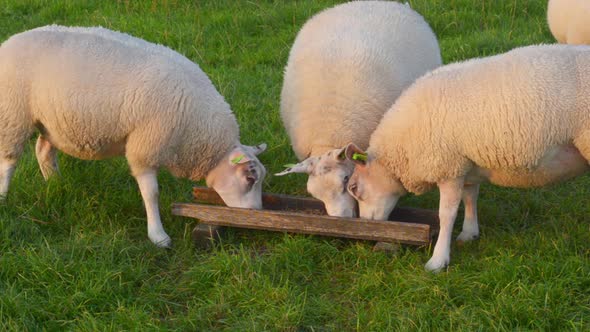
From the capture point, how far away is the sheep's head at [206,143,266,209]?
195 inches

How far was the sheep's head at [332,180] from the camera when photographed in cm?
487

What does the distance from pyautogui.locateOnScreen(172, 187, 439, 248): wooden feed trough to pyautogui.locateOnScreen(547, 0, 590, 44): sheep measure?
2.74 metres

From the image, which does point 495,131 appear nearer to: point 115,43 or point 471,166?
point 471,166

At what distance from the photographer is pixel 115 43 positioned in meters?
4.84

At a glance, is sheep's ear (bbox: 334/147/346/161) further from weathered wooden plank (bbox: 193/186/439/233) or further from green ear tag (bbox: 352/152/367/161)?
weathered wooden plank (bbox: 193/186/439/233)

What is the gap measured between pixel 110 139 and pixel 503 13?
5.43 metres

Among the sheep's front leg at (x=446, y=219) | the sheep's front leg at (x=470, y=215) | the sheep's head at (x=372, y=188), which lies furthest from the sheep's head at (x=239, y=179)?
the sheep's front leg at (x=470, y=215)

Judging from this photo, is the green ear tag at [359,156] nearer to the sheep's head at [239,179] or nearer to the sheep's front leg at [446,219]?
the sheep's front leg at [446,219]

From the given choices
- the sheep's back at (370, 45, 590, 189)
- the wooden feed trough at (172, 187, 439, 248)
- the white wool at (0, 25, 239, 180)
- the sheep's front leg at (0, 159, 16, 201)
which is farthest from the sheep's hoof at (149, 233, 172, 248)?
the sheep's back at (370, 45, 590, 189)

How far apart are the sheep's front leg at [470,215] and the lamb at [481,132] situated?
0.52 feet

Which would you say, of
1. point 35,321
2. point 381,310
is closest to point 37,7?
point 35,321

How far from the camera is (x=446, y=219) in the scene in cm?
450

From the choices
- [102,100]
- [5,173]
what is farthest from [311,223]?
[5,173]

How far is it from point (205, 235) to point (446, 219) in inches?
56.2
